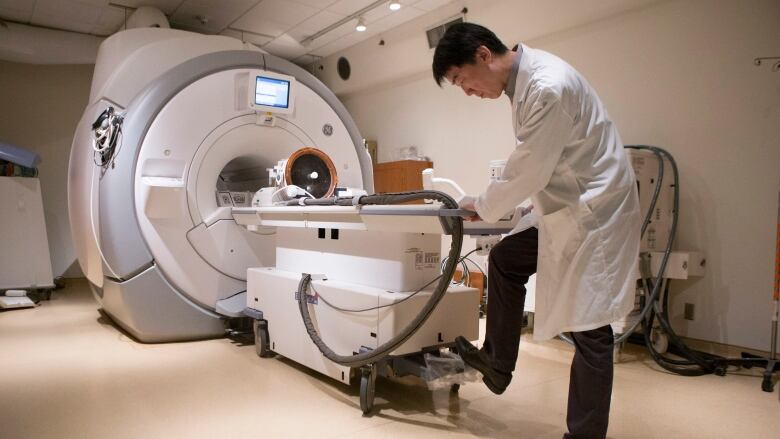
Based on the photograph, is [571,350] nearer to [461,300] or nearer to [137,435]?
[461,300]

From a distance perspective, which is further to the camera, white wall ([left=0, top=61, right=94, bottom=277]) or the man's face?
white wall ([left=0, top=61, right=94, bottom=277])

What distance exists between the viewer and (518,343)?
1.76 metres

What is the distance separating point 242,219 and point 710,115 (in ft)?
9.58

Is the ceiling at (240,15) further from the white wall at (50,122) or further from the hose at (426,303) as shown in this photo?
the hose at (426,303)

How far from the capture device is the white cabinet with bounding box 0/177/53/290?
4.41 meters

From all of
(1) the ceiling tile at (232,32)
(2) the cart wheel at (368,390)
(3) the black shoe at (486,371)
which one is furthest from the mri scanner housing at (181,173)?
(1) the ceiling tile at (232,32)

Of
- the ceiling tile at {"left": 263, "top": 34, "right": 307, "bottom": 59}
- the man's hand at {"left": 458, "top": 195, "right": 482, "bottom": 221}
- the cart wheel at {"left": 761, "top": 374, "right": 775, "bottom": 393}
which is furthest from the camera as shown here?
the ceiling tile at {"left": 263, "top": 34, "right": 307, "bottom": 59}

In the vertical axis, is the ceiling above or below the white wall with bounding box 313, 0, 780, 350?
above

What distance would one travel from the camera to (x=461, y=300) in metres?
2.14

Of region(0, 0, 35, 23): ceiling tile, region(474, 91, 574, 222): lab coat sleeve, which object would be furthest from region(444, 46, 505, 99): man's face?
region(0, 0, 35, 23): ceiling tile

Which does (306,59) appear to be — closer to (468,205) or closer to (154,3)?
(154,3)

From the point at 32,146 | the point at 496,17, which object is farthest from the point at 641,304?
the point at 32,146

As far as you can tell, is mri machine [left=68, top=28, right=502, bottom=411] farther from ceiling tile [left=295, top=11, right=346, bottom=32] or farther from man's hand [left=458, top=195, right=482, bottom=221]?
ceiling tile [left=295, top=11, right=346, bottom=32]

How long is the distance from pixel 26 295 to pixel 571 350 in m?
4.25
